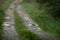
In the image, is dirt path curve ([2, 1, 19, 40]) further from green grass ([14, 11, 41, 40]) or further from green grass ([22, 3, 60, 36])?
green grass ([22, 3, 60, 36])

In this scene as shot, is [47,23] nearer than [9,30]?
No

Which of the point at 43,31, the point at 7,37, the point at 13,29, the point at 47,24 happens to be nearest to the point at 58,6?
the point at 47,24

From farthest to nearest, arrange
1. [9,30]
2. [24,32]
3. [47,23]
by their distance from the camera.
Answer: [47,23]
[9,30]
[24,32]

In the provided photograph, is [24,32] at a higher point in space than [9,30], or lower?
lower

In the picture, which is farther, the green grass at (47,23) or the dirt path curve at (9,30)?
the green grass at (47,23)

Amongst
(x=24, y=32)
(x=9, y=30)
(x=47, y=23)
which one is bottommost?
(x=24, y=32)

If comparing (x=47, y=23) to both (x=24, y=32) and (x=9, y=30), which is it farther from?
(x=9, y=30)

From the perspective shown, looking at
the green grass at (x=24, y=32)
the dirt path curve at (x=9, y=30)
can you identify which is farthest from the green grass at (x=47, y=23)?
the dirt path curve at (x=9, y=30)

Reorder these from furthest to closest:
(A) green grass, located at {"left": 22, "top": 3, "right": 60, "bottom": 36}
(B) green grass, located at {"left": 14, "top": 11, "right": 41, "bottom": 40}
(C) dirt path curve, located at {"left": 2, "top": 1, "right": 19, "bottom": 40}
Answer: (A) green grass, located at {"left": 22, "top": 3, "right": 60, "bottom": 36}
(B) green grass, located at {"left": 14, "top": 11, "right": 41, "bottom": 40}
(C) dirt path curve, located at {"left": 2, "top": 1, "right": 19, "bottom": 40}

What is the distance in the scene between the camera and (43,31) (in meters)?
13.3

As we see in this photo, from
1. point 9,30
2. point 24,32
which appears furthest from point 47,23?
point 9,30

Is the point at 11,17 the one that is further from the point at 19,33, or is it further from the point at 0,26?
the point at 19,33

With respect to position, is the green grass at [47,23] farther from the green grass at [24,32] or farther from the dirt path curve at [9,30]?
the dirt path curve at [9,30]

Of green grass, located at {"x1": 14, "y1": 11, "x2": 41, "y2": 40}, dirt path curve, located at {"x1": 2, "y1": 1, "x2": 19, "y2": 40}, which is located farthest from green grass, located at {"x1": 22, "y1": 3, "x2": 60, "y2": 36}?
dirt path curve, located at {"x1": 2, "y1": 1, "x2": 19, "y2": 40}
